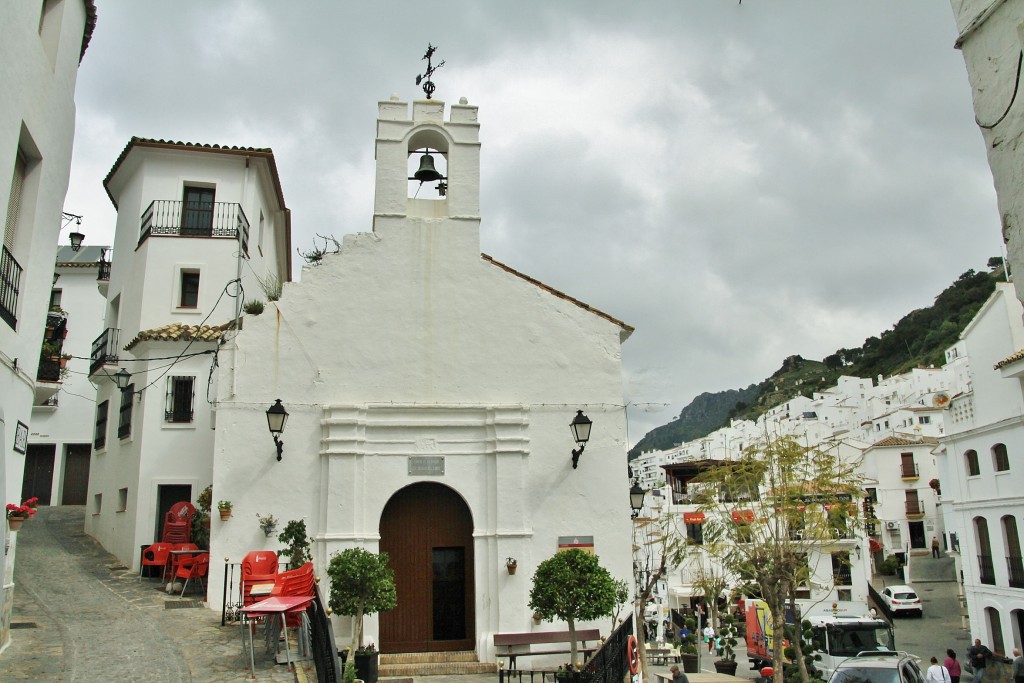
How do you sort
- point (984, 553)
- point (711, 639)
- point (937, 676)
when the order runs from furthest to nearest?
point (984, 553), point (711, 639), point (937, 676)

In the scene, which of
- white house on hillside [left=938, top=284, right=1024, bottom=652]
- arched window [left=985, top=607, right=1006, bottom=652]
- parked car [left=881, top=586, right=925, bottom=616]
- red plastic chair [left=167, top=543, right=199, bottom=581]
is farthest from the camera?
parked car [left=881, top=586, right=925, bottom=616]

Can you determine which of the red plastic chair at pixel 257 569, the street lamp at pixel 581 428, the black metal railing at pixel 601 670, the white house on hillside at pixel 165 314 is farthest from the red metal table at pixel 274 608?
the white house on hillside at pixel 165 314

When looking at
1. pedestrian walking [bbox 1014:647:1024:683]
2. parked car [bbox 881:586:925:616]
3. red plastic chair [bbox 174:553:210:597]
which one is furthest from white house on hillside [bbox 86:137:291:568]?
parked car [bbox 881:586:925:616]

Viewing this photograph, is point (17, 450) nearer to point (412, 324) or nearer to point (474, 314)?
point (412, 324)

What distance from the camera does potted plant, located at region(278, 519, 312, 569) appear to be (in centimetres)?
1353

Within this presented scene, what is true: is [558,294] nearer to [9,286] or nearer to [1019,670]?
[9,286]

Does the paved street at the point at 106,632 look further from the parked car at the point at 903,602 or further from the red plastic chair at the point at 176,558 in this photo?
the parked car at the point at 903,602

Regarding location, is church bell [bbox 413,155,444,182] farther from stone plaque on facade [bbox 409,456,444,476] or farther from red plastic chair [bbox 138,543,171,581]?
red plastic chair [bbox 138,543,171,581]

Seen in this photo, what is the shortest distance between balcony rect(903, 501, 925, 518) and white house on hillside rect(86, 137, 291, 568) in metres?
45.6

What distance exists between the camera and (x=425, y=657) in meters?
13.8

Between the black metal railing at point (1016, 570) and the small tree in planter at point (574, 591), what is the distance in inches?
738

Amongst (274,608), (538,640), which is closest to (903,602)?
(538,640)

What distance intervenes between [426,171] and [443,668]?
951cm

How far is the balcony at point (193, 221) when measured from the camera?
789 inches
